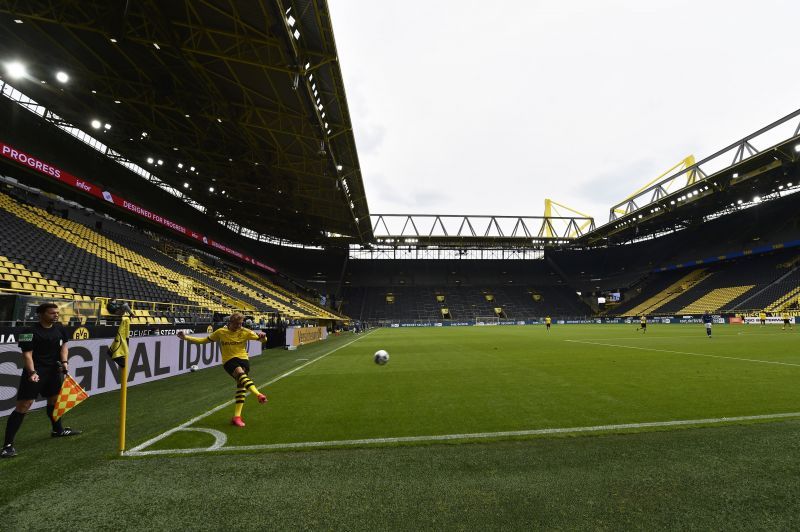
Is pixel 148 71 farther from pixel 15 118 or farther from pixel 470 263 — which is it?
pixel 470 263

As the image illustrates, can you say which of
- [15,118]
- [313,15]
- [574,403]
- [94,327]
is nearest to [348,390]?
[574,403]

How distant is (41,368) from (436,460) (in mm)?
5506

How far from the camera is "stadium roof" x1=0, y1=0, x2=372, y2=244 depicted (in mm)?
14852

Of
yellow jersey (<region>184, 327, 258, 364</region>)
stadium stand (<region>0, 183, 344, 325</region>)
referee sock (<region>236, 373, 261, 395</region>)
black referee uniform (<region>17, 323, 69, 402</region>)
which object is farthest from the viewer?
stadium stand (<region>0, 183, 344, 325</region>)

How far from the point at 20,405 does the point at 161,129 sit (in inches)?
956

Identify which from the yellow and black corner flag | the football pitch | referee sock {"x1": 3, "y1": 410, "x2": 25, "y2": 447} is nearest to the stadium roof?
the yellow and black corner flag

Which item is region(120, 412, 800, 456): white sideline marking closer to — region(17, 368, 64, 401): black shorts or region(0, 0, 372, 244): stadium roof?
region(17, 368, 64, 401): black shorts

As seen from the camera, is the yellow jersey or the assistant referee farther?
the yellow jersey

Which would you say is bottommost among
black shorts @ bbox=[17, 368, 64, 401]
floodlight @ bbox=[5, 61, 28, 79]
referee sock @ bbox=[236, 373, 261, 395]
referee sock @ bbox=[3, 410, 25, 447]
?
referee sock @ bbox=[3, 410, 25, 447]

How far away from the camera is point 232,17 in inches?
575

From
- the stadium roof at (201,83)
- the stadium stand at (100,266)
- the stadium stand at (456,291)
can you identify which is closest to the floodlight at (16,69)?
the stadium roof at (201,83)

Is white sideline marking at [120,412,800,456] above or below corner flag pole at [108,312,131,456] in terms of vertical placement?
below

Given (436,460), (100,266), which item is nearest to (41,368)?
(436,460)

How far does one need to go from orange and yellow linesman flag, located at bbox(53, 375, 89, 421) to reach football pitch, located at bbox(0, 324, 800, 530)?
401 mm
